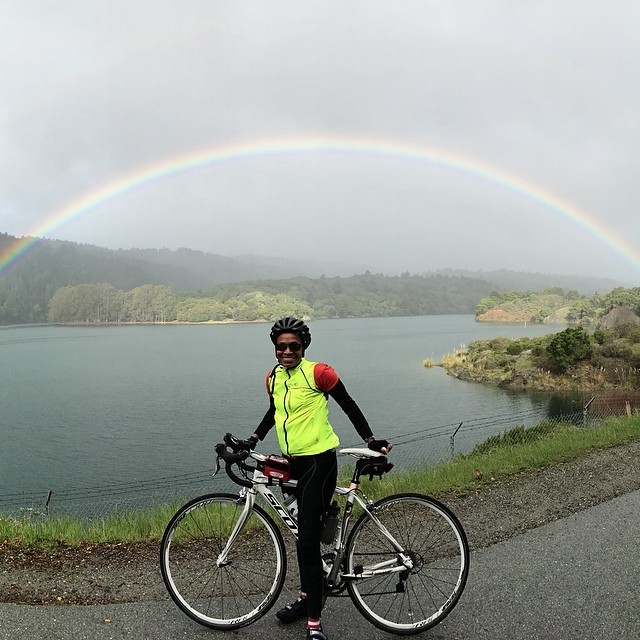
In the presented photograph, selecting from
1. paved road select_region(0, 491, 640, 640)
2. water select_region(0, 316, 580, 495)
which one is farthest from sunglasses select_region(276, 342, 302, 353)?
water select_region(0, 316, 580, 495)

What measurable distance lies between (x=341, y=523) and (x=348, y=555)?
0.20 meters

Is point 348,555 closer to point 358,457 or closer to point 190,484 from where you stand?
point 358,457

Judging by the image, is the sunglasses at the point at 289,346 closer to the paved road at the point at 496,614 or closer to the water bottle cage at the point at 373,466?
the water bottle cage at the point at 373,466

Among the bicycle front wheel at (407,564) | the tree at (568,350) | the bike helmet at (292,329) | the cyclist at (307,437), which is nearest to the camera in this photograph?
the cyclist at (307,437)

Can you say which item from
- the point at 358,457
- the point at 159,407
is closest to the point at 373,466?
the point at 358,457

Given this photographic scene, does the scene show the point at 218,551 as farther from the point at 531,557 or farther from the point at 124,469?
the point at 124,469

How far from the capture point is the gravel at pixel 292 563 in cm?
392

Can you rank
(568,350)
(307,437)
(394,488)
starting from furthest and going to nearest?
(568,350) < (394,488) < (307,437)

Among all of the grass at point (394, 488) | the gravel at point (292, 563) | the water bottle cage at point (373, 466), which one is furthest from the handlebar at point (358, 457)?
the grass at point (394, 488)

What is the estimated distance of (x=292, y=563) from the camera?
445 cm

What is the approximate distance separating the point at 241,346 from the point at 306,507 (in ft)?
382

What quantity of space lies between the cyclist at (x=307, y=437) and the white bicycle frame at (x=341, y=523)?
11cm

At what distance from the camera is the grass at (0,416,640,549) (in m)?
5.03

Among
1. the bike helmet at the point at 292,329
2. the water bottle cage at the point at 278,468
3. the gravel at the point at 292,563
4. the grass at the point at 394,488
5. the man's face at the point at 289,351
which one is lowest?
the grass at the point at 394,488
